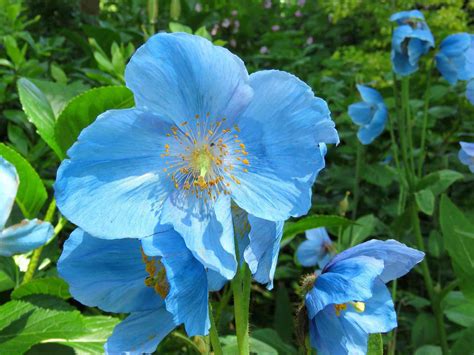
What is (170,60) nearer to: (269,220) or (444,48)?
(269,220)

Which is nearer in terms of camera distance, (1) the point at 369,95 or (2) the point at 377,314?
(2) the point at 377,314

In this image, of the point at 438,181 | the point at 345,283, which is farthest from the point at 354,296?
the point at 438,181

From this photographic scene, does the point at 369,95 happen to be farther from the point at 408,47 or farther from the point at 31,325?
the point at 31,325

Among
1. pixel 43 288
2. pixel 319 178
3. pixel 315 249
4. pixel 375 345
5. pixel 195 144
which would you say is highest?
pixel 195 144

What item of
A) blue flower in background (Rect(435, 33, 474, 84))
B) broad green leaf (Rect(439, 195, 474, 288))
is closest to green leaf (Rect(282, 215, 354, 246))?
broad green leaf (Rect(439, 195, 474, 288))

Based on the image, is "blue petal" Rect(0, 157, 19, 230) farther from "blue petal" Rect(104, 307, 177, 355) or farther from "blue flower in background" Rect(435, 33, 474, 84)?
"blue flower in background" Rect(435, 33, 474, 84)

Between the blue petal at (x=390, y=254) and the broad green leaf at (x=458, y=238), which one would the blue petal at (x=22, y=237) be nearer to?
the blue petal at (x=390, y=254)
